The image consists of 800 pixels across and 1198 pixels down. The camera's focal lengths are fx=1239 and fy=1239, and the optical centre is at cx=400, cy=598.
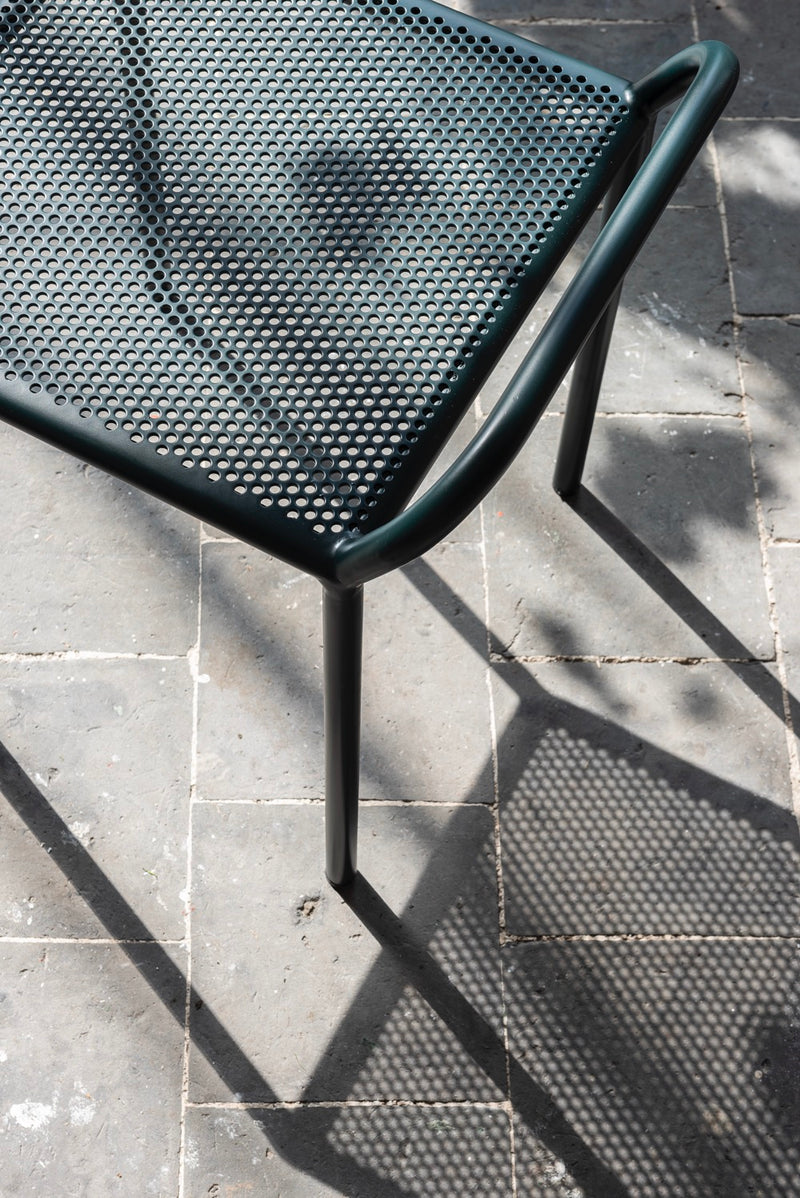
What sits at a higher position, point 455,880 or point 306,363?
point 306,363

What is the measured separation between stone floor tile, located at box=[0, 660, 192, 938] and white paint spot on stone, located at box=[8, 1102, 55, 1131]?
23 cm

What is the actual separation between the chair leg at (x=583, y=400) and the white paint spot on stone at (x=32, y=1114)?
1272 mm

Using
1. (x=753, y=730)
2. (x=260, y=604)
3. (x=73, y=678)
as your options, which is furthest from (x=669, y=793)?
(x=73, y=678)

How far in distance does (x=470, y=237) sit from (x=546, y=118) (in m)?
0.19

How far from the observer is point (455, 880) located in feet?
6.15

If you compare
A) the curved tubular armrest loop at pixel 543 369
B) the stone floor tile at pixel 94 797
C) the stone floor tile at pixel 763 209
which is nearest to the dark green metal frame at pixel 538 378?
the curved tubular armrest loop at pixel 543 369

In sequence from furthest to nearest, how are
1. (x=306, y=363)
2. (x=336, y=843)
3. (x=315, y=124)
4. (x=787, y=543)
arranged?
1. (x=787, y=543)
2. (x=336, y=843)
3. (x=315, y=124)
4. (x=306, y=363)

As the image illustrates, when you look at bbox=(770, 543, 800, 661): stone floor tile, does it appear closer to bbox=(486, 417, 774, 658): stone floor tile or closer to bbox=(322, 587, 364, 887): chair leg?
bbox=(486, 417, 774, 658): stone floor tile

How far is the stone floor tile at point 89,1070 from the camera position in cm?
168

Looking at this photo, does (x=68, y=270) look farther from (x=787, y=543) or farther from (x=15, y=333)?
(x=787, y=543)

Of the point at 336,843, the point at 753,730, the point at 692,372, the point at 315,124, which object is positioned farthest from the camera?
the point at 692,372

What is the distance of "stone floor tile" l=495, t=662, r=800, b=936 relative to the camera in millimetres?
1861

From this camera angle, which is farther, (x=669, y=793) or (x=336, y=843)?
(x=669, y=793)

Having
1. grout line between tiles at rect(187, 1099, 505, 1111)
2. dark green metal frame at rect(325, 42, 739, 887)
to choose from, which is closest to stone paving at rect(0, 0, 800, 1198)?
grout line between tiles at rect(187, 1099, 505, 1111)
